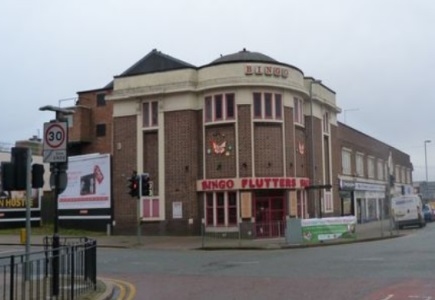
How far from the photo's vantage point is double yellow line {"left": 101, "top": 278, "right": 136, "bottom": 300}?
1333cm

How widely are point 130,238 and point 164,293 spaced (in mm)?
24084

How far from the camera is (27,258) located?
424 inches

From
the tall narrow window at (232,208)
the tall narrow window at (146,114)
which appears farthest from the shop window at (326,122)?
the tall narrow window at (146,114)

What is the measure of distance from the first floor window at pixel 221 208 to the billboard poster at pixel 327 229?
22.9 ft

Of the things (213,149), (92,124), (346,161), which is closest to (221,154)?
(213,149)

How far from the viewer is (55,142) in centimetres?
1282

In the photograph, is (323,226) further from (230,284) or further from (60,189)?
(60,189)

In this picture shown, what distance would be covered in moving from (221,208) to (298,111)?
27.0ft

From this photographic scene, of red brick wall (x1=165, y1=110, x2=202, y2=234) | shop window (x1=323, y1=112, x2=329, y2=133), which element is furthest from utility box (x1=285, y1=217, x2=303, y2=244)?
shop window (x1=323, y1=112, x2=329, y2=133)

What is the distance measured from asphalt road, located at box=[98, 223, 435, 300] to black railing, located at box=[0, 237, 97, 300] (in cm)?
129

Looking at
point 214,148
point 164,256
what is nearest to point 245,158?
point 214,148

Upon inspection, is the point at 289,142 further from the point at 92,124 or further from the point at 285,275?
the point at 285,275

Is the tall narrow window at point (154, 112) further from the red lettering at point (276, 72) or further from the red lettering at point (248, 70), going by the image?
the red lettering at point (276, 72)

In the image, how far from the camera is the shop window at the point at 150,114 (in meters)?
39.8
